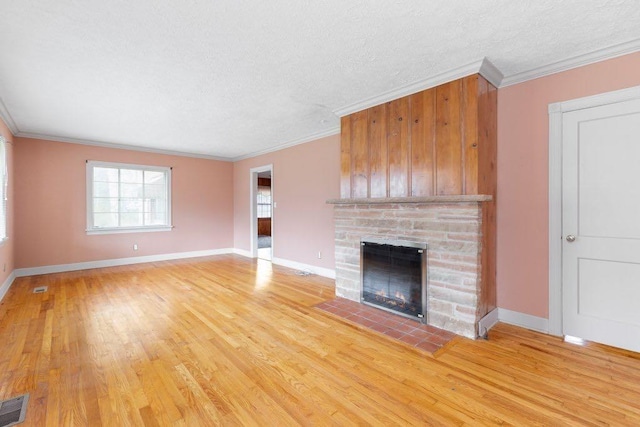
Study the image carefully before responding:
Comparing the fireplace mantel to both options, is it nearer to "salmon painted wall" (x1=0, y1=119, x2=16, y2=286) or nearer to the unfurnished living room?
the unfurnished living room

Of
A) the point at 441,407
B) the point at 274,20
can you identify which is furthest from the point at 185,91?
the point at 441,407

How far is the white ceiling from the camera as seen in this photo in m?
1.95

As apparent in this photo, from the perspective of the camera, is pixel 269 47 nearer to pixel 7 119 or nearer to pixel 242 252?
pixel 7 119

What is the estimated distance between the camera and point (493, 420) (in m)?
1.67

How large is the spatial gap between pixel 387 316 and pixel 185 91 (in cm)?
333

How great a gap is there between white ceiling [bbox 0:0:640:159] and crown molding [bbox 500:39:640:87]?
0.03ft

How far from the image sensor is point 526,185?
2879 millimetres

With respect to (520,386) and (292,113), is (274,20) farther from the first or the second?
(520,386)

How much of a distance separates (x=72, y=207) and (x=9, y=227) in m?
1.05

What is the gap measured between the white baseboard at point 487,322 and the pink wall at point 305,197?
2494 millimetres

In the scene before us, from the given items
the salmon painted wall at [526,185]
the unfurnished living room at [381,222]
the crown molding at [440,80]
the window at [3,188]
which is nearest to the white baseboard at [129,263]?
the unfurnished living room at [381,222]

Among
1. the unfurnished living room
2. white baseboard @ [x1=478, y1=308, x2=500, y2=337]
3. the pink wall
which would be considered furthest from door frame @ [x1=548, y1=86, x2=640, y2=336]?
the pink wall

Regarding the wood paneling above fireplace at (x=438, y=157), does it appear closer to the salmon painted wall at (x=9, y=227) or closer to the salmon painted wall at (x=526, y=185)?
the salmon painted wall at (x=526, y=185)

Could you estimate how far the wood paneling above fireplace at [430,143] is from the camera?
9.02ft
